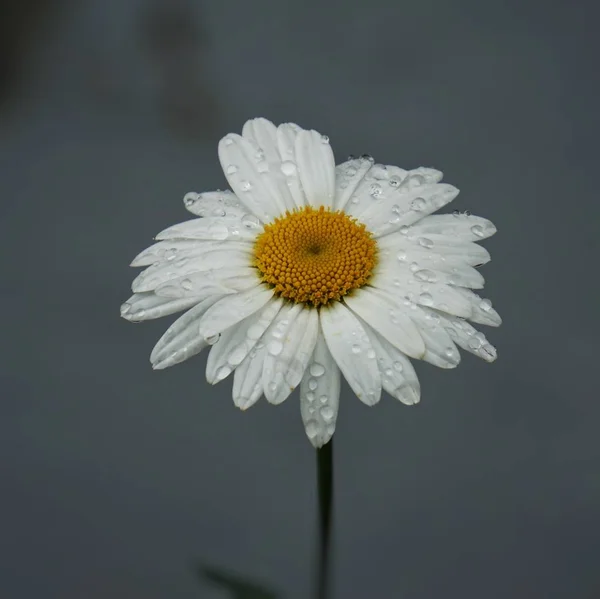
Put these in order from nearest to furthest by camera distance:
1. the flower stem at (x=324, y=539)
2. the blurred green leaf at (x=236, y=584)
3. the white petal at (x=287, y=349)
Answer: the white petal at (x=287, y=349)
the flower stem at (x=324, y=539)
the blurred green leaf at (x=236, y=584)

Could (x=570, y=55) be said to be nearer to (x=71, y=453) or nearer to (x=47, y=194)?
(x=47, y=194)

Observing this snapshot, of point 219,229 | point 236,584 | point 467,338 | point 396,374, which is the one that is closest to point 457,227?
point 467,338

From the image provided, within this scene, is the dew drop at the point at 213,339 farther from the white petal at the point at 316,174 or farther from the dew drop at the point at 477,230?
the dew drop at the point at 477,230

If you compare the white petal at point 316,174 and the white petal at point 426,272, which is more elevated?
the white petal at point 316,174

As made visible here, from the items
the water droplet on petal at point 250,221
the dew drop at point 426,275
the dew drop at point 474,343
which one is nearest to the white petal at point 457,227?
the dew drop at point 426,275

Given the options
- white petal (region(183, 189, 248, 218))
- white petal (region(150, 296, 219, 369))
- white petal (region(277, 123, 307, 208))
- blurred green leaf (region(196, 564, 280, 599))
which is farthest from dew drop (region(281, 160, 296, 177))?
blurred green leaf (region(196, 564, 280, 599))

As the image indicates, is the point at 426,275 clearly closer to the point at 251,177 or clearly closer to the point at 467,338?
the point at 467,338

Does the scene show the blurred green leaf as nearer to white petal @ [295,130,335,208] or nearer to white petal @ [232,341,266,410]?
white petal @ [232,341,266,410]

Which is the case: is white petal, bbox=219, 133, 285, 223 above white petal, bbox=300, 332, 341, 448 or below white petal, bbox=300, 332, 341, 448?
above
